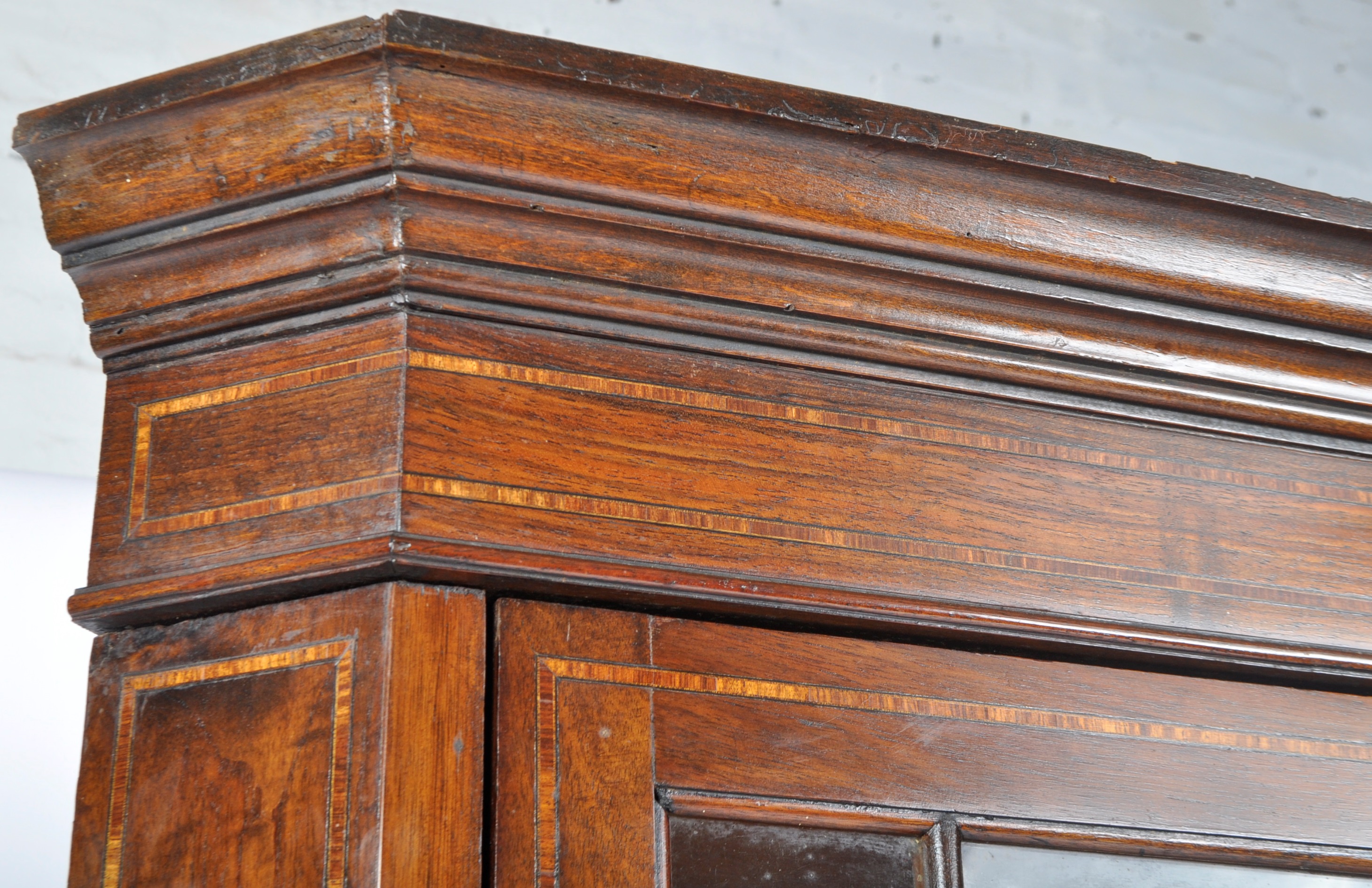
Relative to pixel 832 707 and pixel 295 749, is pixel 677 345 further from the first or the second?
pixel 295 749

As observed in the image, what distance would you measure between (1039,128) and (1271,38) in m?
0.43

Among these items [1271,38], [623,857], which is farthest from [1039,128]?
[623,857]

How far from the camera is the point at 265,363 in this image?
0.94 m

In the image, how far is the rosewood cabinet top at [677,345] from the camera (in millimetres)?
896

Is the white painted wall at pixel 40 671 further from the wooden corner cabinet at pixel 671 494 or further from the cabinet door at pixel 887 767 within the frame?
the cabinet door at pixel 887 767

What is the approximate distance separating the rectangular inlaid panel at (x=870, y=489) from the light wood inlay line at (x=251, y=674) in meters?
0.11

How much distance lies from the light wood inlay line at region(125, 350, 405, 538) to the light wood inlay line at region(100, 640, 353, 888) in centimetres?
10

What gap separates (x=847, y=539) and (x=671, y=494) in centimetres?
14

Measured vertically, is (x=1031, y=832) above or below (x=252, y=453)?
below

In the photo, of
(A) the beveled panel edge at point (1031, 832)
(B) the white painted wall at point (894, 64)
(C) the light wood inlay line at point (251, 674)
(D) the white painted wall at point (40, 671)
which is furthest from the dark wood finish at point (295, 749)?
(B) the white painted wall at point (894, 64)

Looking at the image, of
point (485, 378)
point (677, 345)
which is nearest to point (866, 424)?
point (677, 345)

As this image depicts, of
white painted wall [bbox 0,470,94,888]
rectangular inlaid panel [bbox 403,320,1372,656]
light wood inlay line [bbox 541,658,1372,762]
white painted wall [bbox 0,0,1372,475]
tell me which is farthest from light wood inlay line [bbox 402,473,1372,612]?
white painted wall [bbox 0,0,1372,475]

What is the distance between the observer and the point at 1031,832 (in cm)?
95

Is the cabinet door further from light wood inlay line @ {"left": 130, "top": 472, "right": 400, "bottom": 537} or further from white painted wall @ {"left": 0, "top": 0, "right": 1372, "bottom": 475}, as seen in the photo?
white painted wall @ {"left": 0, "top": 0, "right": 1372, "bottom": 475}
